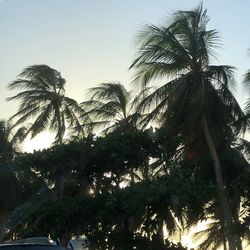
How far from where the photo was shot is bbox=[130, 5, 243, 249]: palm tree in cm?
2236

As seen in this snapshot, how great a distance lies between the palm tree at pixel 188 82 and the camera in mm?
22359

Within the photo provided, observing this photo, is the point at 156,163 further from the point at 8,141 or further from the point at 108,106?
the point at 8,141

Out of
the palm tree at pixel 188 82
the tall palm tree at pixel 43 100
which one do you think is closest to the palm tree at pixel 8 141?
the tall palm tree at pixel 43 100

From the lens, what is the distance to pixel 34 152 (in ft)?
66.7

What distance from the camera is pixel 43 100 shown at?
32562 millimetres

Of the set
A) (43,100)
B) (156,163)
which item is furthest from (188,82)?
(43,100)

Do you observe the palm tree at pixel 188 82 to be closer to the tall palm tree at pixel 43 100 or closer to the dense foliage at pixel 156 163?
the dense foliage at pixel 156 163

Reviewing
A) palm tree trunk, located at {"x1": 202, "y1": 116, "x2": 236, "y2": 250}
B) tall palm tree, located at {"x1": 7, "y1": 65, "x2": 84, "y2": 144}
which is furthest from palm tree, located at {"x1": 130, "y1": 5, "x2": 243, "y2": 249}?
tall palm tree, located at {"x1": 7, "y1": 65, "x2": 84, "y2": 144}

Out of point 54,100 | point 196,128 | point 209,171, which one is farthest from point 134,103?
point 54,100

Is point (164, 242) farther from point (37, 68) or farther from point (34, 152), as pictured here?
point (37, 68)

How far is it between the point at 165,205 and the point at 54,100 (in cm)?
1587

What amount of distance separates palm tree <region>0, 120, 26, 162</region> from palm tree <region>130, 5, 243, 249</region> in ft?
44.0

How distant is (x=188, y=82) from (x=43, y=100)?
481 inches

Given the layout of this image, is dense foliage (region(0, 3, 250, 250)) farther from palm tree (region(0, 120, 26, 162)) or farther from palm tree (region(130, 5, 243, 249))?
palm tree (region(0, 120, 26, 162))
